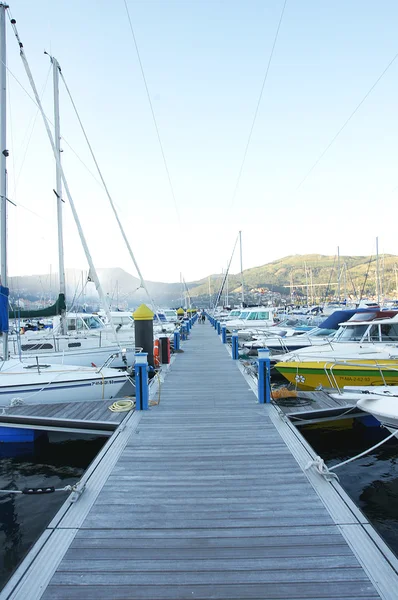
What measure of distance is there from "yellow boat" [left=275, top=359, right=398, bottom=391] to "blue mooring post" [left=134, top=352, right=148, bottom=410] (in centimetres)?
556

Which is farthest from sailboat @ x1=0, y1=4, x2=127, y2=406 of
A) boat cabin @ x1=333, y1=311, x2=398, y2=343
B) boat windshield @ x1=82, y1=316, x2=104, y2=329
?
boat windshield @ x1=82, y1=316, x2=104, y2=329

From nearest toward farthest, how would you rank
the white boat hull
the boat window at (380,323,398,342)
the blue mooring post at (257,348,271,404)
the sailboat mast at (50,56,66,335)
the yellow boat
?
the blue mooring post at (257,348,271,404) → the white boat hull → the yellow boat → the boat window at (380,323,398,342) → the sailboat mast at (50,56,66,335)

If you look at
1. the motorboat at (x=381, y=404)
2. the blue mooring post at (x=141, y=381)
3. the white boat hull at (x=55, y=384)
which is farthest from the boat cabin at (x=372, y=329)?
the blue mooring post at (x=141, y=381)

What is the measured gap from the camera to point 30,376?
1073 cm

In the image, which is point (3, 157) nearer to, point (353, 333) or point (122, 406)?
point (122, 406)

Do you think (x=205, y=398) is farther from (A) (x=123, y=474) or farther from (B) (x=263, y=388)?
(A) (x=123, y=474)

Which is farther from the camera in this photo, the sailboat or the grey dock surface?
the sailboat

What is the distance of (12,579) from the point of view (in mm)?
3414

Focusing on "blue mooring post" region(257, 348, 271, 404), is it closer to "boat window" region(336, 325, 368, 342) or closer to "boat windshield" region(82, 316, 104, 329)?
"boat window" region(336, 325, 368, 342)

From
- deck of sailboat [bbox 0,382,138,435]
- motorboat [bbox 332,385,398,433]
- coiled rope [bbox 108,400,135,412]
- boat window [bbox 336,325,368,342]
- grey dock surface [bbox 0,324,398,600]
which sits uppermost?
boat window [bbox 336,325,368,342]

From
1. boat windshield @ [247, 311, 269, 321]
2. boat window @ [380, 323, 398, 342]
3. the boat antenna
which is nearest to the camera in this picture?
the boat antenna

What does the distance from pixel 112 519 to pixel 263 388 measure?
A: 5.28 meters

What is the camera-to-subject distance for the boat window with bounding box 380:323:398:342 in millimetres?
13289

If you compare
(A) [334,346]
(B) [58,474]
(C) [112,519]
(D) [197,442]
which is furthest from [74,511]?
(A) [334,346]
